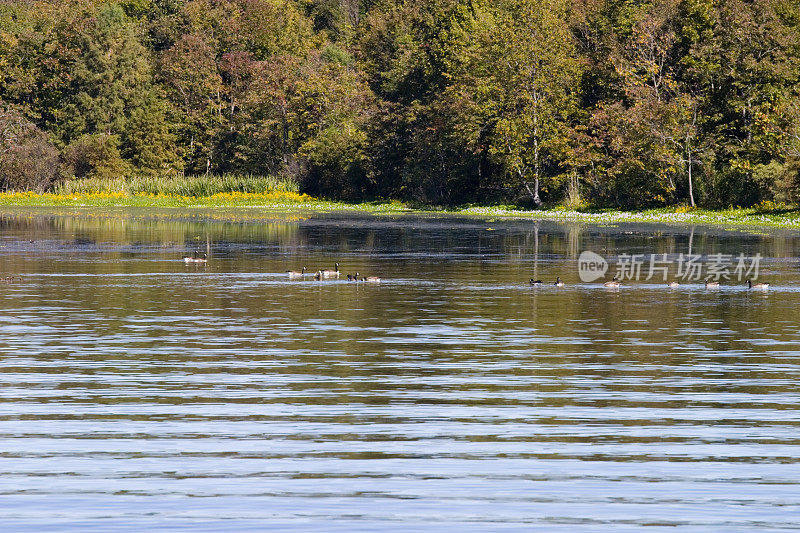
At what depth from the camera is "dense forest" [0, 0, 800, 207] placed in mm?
67438

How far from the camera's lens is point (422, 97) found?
309ft

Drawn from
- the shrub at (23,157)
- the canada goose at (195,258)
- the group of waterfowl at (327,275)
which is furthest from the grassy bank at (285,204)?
the group of waterfowl at (327,275)

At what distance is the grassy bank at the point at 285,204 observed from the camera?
67575 mm

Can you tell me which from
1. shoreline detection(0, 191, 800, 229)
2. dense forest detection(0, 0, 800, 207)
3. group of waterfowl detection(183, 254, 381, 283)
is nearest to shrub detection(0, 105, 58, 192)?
dense forest detection(0, 0, 800, 207)

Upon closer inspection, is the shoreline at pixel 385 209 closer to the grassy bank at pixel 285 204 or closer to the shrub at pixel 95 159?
the grassy bank at pixel 285 204

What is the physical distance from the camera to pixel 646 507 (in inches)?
386

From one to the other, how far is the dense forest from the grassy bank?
218cm

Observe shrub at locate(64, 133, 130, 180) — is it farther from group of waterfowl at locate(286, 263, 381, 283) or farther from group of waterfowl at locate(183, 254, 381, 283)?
group of waterfowl at locate(286, 263, 381, 283)

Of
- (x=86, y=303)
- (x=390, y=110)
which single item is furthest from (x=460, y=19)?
(x=86, y=303)

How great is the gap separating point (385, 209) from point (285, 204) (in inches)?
468

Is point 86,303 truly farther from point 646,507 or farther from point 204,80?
point 204,80

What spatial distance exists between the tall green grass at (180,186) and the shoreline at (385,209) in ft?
3.21

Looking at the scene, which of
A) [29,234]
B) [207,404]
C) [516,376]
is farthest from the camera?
Result: [29,234]

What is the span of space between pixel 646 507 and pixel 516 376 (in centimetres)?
660
